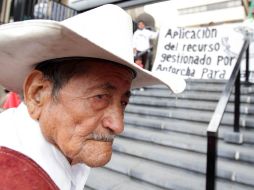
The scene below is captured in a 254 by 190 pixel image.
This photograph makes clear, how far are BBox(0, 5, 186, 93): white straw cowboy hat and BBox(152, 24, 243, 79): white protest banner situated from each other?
190 inches

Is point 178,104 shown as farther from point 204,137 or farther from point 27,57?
point 27,57

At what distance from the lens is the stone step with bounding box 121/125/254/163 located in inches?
121

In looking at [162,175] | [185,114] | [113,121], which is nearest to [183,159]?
[162,175]

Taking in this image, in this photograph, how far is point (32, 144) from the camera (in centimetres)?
87

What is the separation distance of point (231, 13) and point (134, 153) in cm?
842

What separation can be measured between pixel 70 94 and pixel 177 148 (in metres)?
2.83

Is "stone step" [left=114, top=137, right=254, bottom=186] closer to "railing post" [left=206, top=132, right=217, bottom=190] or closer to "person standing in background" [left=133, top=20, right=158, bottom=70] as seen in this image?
"railing post" [left=206, top=132, right=217, bottom=190]

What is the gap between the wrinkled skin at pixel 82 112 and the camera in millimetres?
932

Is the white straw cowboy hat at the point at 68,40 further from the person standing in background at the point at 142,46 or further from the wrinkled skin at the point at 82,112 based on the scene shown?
the person standing in background at the point at 142,46

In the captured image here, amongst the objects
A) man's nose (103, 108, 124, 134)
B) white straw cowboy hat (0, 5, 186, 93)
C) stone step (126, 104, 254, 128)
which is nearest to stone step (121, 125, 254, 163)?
stone step (126, 104, 254, 128)

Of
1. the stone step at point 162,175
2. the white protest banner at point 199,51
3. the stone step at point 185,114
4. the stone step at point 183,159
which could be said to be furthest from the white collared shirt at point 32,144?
the white protest banner at point 199,51

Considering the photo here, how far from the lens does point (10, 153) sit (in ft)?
2.61

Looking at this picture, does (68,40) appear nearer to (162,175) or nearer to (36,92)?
(36,92)

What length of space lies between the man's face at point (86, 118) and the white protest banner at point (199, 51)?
490 centimetres
